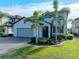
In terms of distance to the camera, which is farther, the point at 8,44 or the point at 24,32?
the point at 24,32

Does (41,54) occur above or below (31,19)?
below

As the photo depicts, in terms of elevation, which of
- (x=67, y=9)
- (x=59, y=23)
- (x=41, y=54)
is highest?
(x=67, y=9)

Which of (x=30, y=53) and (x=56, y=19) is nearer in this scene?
(x=30, y=53)

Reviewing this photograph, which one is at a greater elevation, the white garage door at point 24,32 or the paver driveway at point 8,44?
the white garage door at point 24,32

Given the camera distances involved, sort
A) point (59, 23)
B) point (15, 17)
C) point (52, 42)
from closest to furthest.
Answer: point (52, 42), point (59, 23), point (15, 17)

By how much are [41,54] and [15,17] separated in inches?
1509

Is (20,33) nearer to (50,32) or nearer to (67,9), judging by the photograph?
(50,32)

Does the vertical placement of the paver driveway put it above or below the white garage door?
below

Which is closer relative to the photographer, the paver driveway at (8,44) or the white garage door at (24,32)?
the paver driveway at (8,44)

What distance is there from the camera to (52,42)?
26.5 m

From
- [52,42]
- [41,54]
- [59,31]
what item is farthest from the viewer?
[59,31]

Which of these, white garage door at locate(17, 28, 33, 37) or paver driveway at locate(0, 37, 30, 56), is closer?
paver driveway at locate(0, 37, 30, 56)

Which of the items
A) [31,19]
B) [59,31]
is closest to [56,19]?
[31,19]

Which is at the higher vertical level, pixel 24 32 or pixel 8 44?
pixel 24 32
